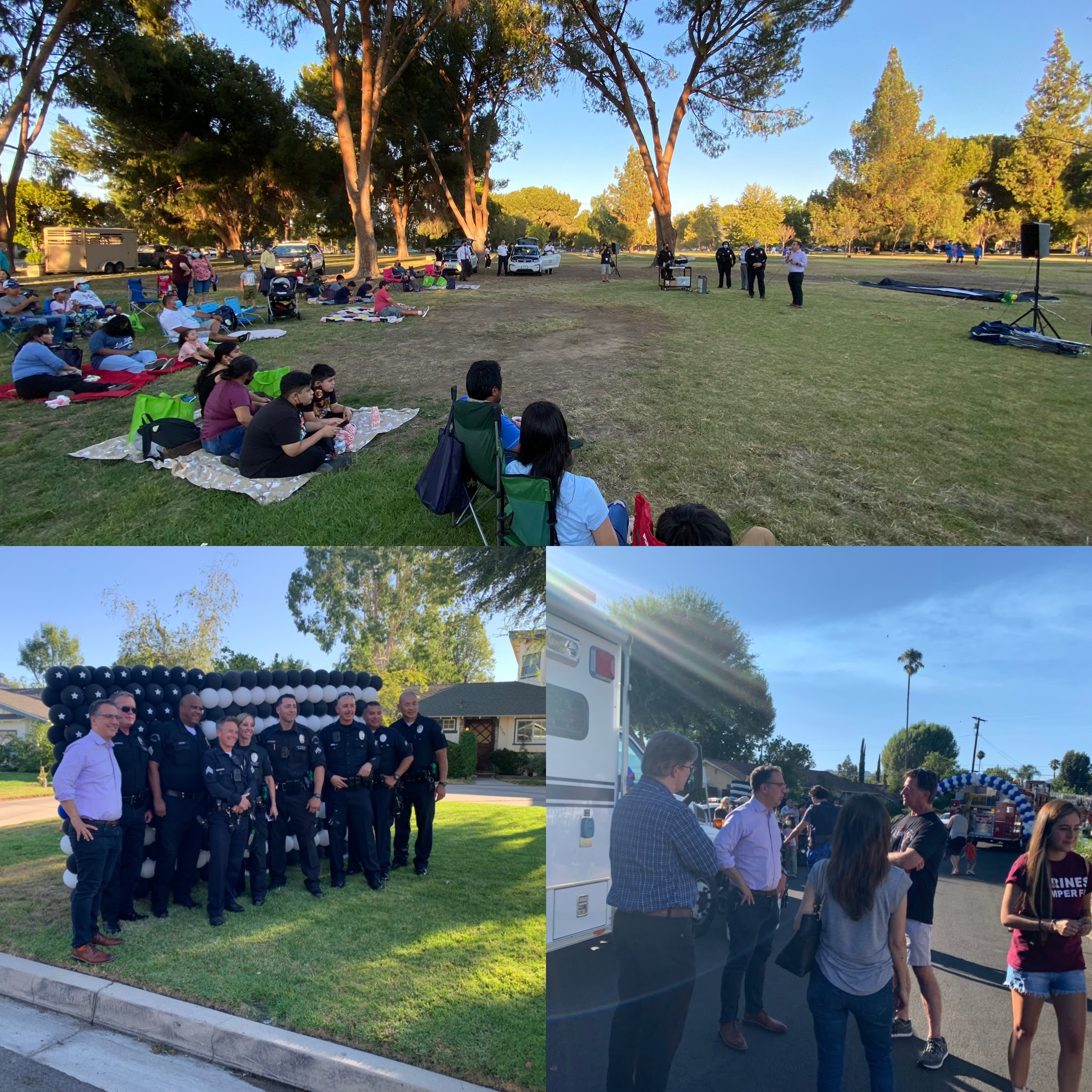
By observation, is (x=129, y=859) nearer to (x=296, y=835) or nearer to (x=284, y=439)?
(x=296, y=835)

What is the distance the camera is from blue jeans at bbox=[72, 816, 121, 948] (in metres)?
3.94

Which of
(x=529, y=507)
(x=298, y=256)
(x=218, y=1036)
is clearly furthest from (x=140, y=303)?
(x=218, y=1036)

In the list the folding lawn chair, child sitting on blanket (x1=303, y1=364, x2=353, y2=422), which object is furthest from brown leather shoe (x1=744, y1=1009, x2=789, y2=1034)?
the folding lawn chair

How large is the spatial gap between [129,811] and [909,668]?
4448 millimetres

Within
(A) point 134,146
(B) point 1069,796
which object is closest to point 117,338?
(B) point 1069,796

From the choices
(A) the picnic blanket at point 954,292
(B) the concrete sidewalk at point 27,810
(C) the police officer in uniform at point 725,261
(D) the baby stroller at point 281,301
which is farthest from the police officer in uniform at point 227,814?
(C) the police officer in uniform at point 725,261

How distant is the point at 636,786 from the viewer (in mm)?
2068

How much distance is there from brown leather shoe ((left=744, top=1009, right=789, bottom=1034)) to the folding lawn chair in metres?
17.1

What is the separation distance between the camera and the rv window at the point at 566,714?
208cm

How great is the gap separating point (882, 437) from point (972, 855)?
656cm

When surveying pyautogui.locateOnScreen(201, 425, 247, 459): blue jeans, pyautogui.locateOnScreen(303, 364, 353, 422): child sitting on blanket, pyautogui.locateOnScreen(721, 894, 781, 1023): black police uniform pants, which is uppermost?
pyautogui.locateOnScreen(303, 364, 353, 422): child sitting on blanket

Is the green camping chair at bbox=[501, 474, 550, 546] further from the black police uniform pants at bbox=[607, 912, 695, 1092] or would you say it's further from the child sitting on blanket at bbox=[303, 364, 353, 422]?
the child sitting on blanket at bbox=[303, 364, 353, 422]

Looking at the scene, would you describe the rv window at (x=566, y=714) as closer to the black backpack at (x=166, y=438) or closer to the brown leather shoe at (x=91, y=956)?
the brown leather shoe at (x=91, y=956)

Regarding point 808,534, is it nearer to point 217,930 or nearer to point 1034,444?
point 1034,444
